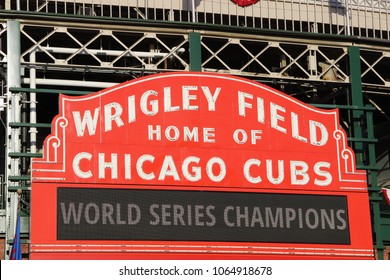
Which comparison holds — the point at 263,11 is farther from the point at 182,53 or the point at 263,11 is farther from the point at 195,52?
the point at 195,52

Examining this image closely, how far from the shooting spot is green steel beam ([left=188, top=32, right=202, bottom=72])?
25828mm

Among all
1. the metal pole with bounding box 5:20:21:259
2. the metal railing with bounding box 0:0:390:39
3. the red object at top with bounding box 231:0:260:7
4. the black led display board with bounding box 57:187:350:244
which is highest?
the metal railing with bounding box 0:0:390:39

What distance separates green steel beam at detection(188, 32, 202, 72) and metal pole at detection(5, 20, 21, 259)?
419 centimetres

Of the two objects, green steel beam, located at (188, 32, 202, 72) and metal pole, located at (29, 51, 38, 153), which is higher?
green steel beam, located at (188, 32, 202, 72)

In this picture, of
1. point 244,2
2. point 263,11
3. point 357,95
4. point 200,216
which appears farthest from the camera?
point 263,11

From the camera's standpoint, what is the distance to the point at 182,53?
26531mm

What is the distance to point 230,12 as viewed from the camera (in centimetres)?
2967

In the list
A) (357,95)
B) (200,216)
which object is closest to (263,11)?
(357,95)

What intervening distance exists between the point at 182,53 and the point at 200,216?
5738 millimetres

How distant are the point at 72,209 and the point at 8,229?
308cm

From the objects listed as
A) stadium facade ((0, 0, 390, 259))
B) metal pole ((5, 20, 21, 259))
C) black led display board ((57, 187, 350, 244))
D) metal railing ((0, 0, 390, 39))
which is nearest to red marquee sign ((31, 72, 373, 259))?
black led display board ((57, 187, 350, 244))

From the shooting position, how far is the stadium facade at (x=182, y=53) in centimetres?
2473

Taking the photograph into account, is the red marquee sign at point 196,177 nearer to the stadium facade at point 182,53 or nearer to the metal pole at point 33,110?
the stadium facade at point 182,53

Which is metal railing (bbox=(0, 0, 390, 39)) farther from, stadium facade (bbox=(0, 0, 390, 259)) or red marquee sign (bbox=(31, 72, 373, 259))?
red marquee sign (bbox=(31, 72, 373, 259))
